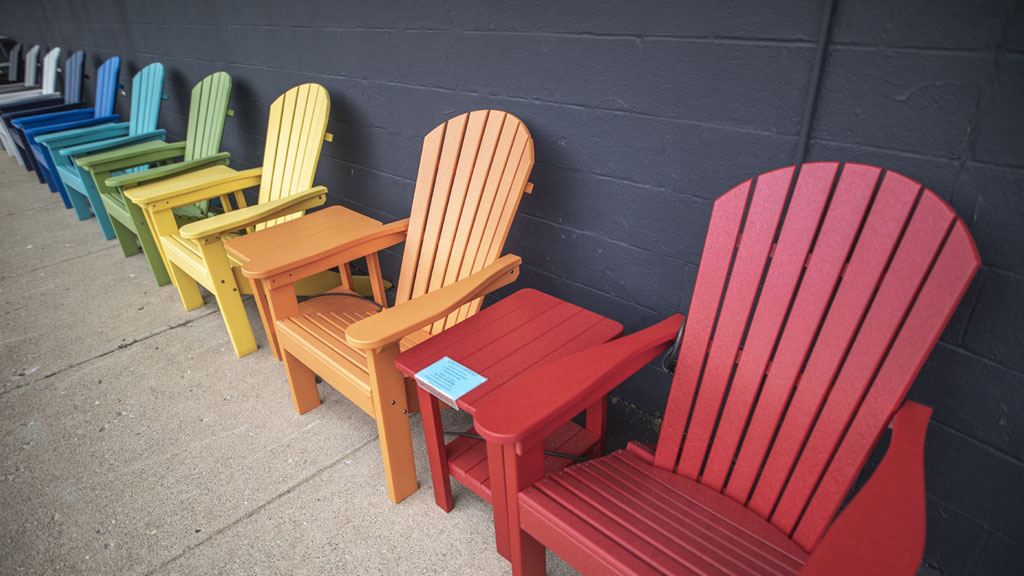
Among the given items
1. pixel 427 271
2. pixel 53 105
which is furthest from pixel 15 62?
pixel 427 271

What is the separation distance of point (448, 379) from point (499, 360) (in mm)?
159

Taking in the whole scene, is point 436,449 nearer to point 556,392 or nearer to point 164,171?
point 556,392

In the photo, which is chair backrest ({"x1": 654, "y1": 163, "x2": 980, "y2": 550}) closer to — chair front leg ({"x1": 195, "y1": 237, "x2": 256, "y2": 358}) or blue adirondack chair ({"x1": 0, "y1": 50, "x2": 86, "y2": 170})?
chair front leg ({"x1": 195, "y1": 237, "x2": 256, "y2": 358})

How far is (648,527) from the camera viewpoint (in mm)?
1178

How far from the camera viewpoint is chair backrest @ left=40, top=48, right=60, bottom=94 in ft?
18.3

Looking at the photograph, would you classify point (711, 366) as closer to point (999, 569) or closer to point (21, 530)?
point (999, 569)

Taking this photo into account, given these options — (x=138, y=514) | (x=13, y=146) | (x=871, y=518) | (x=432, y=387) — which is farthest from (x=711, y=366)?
(x=13, y=146)

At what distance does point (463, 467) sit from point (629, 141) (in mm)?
1128

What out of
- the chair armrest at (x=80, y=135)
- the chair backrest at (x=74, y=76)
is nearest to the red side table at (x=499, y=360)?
the chair armrest at (x=80, y=135)

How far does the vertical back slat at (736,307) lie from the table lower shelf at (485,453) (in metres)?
0.37

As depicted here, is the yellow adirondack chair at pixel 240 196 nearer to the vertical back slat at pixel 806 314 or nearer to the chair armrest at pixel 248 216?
the chair armrest at pixel 248 216

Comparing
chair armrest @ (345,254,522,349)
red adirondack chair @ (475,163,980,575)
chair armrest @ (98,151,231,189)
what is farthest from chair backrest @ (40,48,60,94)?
red adirondack chair @ (475,163,980,575)

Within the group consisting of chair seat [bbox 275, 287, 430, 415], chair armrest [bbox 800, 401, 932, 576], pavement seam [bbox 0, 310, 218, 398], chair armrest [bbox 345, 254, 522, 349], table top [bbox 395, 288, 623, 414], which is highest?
chair armrest [bbox 800, 401, 932, 576]

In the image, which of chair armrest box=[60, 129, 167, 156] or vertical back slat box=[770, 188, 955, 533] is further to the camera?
chair armrest box=[60, 129, 167, 156]
